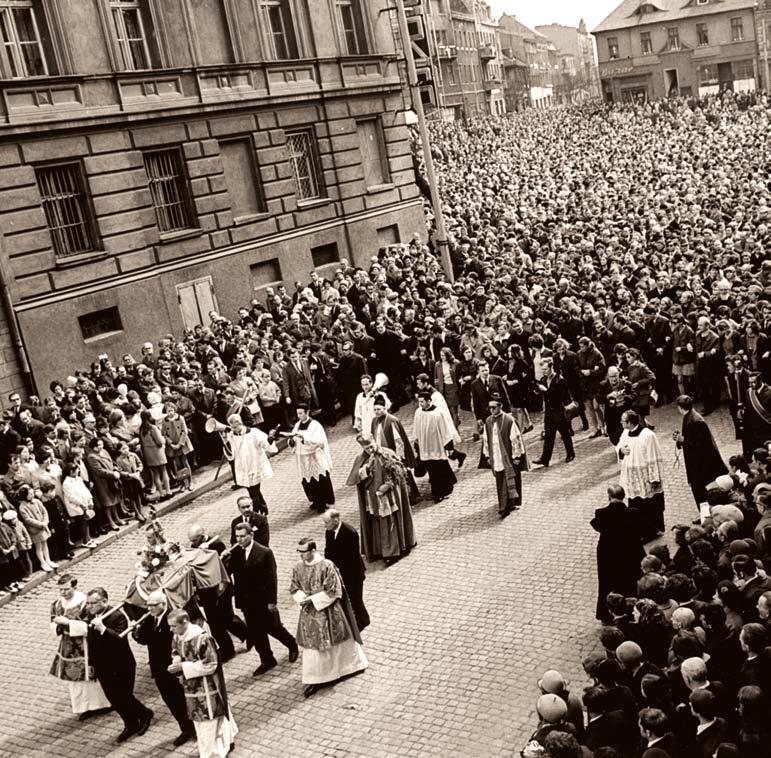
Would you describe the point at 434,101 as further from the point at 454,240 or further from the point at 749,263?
the point at 749,263

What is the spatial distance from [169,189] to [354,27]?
9.49 meters

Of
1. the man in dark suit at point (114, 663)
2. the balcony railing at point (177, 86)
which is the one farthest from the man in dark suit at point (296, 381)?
the man in dark suit at point (114, 663)

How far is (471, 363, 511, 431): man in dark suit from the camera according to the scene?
1662 cm

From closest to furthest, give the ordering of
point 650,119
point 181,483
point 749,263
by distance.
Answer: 1. point 181,483
2. point 749,263
3. point 650,119

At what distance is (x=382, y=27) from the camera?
3133cm

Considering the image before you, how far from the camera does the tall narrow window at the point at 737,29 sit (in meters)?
81.9

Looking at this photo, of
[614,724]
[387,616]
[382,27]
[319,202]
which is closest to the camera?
[614,724]

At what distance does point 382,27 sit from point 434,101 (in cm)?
626

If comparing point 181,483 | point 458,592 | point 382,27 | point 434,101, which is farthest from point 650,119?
Answer: point 458,592

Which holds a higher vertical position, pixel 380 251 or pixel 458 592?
pixel 380 251

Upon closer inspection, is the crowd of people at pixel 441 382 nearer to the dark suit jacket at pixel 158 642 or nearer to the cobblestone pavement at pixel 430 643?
the cobblestone pavement at pixel 430 643

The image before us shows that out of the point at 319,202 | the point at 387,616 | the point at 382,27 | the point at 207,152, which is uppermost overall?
the point at 382,27

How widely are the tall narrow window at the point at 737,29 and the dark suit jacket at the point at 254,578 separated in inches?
3261

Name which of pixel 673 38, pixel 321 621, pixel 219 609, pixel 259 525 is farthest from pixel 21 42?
pixel 673 38
